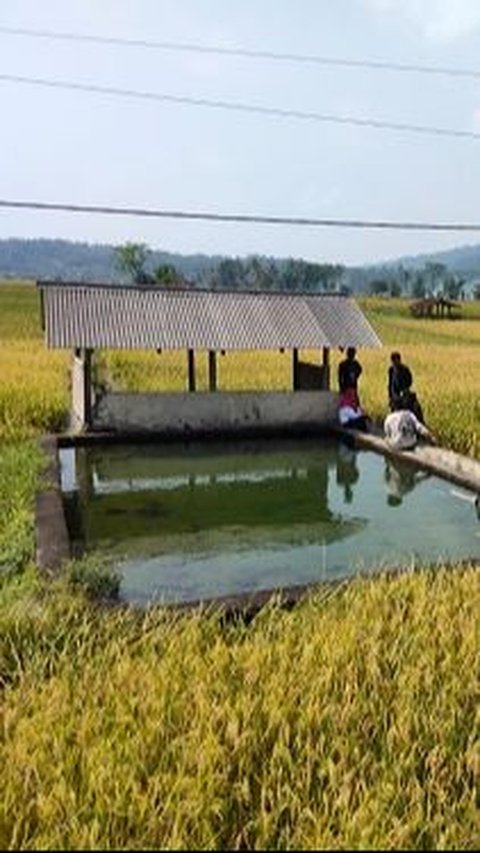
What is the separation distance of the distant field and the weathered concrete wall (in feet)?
4.45

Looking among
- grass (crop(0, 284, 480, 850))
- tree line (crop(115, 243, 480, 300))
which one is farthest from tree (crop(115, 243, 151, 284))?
grass (crop(0, 284, 480, 850))

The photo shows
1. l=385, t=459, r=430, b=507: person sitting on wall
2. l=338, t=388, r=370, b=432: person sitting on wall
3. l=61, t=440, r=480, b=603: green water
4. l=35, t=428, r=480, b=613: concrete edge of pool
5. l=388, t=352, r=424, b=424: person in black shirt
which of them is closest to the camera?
l=35, t=428, r=480, b=613: concrete edge of pool

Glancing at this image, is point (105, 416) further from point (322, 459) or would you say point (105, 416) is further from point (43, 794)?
point (43, 794)

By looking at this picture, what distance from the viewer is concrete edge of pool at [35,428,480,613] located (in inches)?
267

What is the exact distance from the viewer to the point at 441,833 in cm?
369

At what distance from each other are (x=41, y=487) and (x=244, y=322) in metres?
6.39

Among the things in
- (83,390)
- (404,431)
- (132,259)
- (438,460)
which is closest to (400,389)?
(404,431)

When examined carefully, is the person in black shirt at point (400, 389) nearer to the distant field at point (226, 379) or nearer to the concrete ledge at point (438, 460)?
the concrete ledge at point (438, 460)

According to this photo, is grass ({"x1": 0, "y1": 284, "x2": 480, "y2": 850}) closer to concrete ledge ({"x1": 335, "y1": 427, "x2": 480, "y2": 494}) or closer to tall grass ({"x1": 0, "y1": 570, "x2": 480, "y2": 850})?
tall grass ({"x1": 0, "y1": 570, "x2": 480, "y2": 850})

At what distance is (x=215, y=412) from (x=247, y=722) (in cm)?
1134

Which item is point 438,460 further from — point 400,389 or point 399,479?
point 400,389

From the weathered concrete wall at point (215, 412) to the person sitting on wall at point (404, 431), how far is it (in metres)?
2.03

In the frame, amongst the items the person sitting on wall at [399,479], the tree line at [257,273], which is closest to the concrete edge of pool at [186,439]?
the person sitting on wall at [399,479]

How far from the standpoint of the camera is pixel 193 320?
51.4ft
